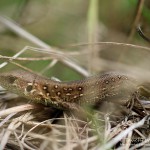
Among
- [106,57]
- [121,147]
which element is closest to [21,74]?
[121,147]

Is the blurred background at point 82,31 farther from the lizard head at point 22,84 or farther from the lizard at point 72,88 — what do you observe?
the lizard head at point 22,84

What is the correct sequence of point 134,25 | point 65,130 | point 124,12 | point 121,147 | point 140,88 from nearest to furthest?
point 121,147, point 65,130, point 140,88, point 134,25, point 124,12

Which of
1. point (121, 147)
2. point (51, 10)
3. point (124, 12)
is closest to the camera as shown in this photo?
point (121, 147)

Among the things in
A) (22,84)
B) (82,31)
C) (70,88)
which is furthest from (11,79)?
(82,31)

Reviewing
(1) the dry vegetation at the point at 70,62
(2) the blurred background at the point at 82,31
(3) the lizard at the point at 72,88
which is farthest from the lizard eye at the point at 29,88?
(2) the blurred background at the point at 82,31

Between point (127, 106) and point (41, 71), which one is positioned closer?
point (127, 106)

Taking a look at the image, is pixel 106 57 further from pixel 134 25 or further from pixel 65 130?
pixel 65 130

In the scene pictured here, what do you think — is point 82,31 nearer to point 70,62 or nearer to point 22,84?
point 70,62
